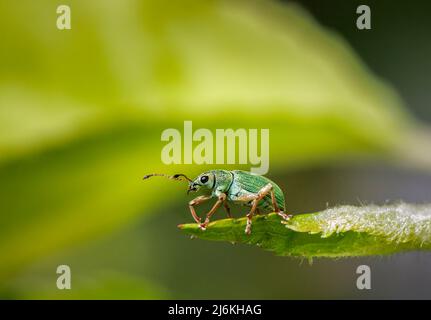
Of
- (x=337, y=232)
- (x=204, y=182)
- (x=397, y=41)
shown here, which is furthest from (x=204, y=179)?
(x=397, y=41)

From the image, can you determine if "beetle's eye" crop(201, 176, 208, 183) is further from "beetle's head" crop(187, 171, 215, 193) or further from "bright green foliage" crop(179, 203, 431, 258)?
"bright green foliage" crop(179, 203, 431, 258)

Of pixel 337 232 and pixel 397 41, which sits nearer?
pixel 337 232

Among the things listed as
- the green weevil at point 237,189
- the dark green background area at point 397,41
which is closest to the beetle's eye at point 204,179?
the green weevil at point 237,189

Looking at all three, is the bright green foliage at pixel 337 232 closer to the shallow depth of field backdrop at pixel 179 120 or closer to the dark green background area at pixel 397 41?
the shallow depth of field backdrop at pixel 179 120

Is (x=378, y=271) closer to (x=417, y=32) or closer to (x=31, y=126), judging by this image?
(x=417, y=32)

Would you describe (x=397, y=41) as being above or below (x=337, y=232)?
above

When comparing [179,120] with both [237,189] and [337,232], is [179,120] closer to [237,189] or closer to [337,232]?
[237,189]

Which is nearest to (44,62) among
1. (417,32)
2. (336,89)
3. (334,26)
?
(336,89)
